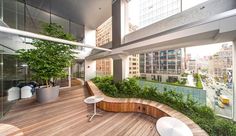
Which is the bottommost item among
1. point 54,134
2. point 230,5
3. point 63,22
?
A: point 54,134

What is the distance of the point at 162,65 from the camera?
4379mm

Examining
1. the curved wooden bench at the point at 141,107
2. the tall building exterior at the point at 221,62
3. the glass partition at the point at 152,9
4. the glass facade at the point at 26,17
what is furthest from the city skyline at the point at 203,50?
the glass facade at the point at 26,17

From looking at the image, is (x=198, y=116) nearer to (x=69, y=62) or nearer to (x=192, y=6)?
(x=192, y=6)

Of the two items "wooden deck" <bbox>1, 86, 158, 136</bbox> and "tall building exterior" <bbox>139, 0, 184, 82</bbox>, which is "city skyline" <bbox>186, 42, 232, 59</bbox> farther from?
"wooden deck" <bbox>1, 86, 158, 136</bbox>

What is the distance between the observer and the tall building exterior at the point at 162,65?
3.96m

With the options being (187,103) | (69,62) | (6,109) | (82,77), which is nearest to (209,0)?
(187,103)

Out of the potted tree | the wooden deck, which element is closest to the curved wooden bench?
the wooden deck

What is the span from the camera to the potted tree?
16.7 ft

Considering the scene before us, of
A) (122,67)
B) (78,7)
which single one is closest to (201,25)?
(122,67)

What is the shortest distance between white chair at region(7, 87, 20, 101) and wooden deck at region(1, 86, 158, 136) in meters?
0.97

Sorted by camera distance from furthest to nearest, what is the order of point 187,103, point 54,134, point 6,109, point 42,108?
point 42,108, point 6,109, point 187,103, point 54,134

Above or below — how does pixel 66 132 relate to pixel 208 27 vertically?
below

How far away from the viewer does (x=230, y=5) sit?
2.31m

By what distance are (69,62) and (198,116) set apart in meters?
5.94
